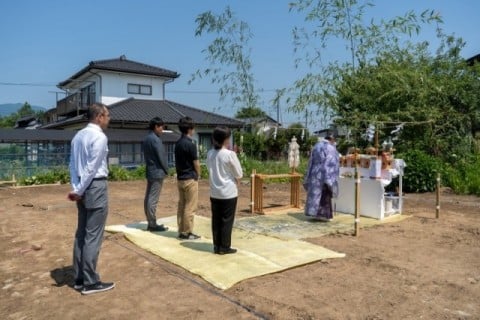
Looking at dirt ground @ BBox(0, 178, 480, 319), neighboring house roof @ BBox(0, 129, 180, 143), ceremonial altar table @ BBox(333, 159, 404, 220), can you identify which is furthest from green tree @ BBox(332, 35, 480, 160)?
neighboring house roof @ BBox(0, 129, 180, 143)

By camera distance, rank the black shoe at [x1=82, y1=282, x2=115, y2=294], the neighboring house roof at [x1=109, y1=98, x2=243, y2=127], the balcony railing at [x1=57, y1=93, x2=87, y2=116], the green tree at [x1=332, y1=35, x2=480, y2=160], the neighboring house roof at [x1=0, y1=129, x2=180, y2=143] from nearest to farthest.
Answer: the black shoe at [x1=82, y1=282, x2=115, y2=294], the green tree at [x1=332, y1=35, x2=480, y2=160], the neighboring house roof at [x1=0, y1=129, x2=180, y2=143], the neighboring house roof at [x1=109, y1=98, x2=243, y2=127], the balcony railing at [x1=57, y1=93, x2=87, y2=116]

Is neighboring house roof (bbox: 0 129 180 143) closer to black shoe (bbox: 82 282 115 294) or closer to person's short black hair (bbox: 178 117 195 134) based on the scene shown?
person's short black hair (bbox: 178 117 195 134)

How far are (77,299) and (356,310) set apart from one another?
7.63ft

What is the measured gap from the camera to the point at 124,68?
2258 cm

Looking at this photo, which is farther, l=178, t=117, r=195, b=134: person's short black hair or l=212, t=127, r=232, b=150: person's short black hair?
l=178, t=117, r=195, b=134: person's short black hair

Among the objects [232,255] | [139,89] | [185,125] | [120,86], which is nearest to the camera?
[232,255]

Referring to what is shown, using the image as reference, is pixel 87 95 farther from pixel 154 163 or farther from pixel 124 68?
pixel 154 163

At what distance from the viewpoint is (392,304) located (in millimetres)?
3520

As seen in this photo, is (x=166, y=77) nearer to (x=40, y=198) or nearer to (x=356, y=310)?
(x=40, y=198)

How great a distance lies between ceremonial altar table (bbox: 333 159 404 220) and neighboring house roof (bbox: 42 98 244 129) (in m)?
13.8

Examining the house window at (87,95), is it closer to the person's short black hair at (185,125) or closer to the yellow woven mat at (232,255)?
the yellow woven mat at (232,255)

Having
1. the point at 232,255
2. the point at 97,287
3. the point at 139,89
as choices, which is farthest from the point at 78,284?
the point at 139,89

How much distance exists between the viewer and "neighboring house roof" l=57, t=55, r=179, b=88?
2197 centimetres

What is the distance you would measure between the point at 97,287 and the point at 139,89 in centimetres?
2079
